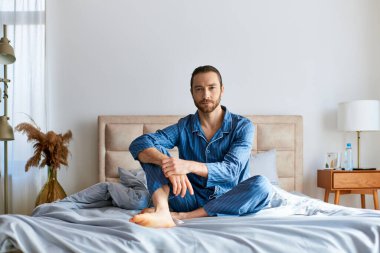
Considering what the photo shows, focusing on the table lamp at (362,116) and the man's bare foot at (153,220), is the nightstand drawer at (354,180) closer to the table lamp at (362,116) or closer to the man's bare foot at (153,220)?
the table lamp at (362,116)

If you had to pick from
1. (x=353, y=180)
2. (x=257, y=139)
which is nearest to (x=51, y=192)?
(x=257, y=139)

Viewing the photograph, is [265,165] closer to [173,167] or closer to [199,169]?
[199,169]

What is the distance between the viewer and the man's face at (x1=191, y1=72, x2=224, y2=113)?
8.91ft

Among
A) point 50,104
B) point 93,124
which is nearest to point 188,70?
point 93,124

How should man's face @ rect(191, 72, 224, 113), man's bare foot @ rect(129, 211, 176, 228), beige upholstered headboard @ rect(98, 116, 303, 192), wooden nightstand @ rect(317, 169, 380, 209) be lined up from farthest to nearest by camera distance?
beige upholstered headboard @ rect(98, 116, 303, 192) < wooden nightstand @ rect(317, 169, 380, 209) < man's face @ rect(191, 72, 224, 113) < man's bare foot @ rect(129, 211, 176, 228)

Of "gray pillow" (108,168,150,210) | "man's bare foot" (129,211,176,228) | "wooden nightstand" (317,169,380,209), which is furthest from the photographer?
"wooden nightstand" (317,169,380,209)

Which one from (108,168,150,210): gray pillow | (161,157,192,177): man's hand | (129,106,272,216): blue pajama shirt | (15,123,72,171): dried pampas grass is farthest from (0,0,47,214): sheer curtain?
(161,157,192,177): man's hand

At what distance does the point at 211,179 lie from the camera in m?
2.48

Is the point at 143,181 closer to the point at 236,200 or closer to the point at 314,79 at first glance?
the point at 236,200

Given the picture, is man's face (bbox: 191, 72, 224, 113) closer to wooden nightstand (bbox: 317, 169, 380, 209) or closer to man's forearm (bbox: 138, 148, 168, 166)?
man's forearm (bbox: 138, 148, 168, 166)

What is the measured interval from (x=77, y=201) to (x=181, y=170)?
3.69ft

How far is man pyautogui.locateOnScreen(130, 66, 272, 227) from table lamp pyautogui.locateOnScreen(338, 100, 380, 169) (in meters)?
1.80

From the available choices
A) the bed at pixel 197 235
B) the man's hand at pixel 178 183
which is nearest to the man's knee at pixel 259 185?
the bed at pixel 197 235

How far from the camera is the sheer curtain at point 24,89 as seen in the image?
4.46 m
